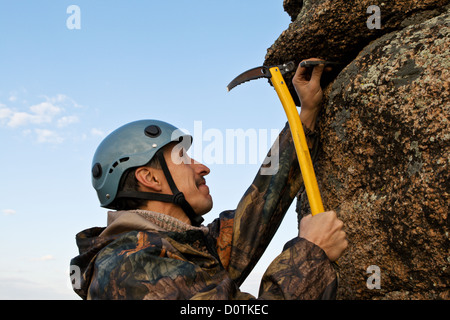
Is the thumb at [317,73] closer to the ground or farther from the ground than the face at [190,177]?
farther from the ground

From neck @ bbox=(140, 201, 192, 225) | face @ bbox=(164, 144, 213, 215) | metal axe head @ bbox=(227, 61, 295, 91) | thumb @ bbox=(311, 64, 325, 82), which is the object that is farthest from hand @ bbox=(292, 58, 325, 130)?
neck @ bbox=(140, 201, 192, 225)

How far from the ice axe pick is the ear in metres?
1.03

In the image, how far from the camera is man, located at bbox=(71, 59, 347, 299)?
9.98 ft

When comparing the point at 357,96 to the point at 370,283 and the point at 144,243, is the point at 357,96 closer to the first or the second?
the point at 370,283

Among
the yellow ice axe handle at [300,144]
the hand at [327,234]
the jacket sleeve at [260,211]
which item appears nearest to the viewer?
the hand at [327,234]

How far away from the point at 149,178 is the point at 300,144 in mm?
1393

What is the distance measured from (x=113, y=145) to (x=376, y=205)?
237 centimetres

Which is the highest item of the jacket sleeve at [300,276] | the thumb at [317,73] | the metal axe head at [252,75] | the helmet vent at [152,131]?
the metal axe head at [252,75]

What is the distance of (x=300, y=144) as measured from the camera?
3727 millimetres

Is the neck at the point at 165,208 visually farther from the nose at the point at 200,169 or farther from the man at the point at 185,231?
the nose at the point at 200,169

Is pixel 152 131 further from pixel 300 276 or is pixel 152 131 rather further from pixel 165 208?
pixel 300 276

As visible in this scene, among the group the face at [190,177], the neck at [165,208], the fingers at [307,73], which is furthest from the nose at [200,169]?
the fingers at [307,73]

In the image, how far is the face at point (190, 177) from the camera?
13.5 feet

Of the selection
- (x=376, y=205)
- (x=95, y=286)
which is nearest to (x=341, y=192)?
(x=376, y=205)
